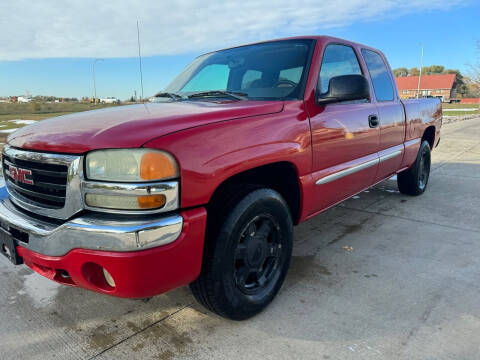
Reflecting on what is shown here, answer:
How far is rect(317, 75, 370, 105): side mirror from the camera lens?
8.39 feet

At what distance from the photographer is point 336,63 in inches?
123

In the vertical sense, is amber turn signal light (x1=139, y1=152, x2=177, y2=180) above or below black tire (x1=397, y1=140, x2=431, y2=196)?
above

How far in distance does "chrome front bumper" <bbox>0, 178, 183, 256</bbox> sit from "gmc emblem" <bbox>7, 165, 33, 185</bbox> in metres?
0.30

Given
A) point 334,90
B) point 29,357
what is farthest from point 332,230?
point 29,357

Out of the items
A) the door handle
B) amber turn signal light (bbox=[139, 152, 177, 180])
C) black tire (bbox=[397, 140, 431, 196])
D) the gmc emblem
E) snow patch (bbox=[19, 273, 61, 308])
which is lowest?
snow patch (bbox=[19, 273, 61, 308])

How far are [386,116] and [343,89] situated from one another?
128 centimetres

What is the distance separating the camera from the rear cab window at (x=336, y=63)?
Answer: 2840 mm

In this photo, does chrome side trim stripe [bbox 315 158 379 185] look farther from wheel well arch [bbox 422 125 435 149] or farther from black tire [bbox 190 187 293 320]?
wheel well arch [bbox 422 125 435 149]

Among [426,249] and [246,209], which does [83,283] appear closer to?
[246,209]

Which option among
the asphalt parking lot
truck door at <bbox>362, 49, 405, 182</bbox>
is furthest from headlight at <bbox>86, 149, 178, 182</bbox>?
truck door at <bbox>362, 49, 405, 182</bbox>

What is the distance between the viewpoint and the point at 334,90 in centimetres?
257

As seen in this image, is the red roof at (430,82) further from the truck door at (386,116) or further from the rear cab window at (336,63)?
the rear cab window at (336,63)

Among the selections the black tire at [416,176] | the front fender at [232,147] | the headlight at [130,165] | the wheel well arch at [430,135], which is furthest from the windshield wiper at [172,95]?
the wheel well arch at [430,135]

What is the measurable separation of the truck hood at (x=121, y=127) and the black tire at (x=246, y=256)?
1.65 ft
